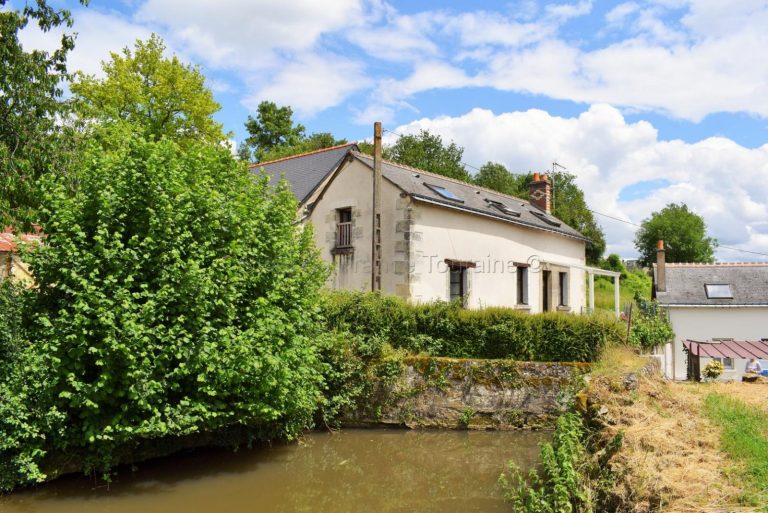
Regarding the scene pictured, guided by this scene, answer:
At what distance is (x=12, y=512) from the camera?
23.6ft

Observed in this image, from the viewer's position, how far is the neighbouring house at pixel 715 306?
71.2 feet

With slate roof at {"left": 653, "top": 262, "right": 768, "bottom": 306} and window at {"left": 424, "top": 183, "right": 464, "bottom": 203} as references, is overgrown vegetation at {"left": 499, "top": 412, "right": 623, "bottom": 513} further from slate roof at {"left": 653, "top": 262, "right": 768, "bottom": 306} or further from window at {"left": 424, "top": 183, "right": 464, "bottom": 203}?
slate roof at {"left": 653, "top": 262, "right": 768, "bottom": 306}

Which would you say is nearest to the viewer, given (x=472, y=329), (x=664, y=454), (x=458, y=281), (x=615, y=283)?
(x=664, y=454)

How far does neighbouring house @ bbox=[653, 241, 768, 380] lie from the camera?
71.2ft

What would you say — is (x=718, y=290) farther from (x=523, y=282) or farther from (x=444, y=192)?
(x=444, y=192)

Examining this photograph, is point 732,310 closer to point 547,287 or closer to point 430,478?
point 547,287

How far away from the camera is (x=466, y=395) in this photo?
12258 millimetres

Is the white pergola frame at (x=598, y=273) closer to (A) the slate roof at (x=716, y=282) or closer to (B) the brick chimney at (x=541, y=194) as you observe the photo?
(A) the slate roof at (x=716, y=282)

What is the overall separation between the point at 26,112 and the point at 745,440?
478 inches

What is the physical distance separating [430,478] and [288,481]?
7.08 feet

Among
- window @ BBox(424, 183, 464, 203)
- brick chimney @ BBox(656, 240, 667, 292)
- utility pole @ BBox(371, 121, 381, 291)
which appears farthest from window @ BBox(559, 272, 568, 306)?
utility pole @ BBox(371, 121, 381, 291)

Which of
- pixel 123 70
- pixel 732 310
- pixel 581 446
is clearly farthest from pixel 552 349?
pixel 123 70

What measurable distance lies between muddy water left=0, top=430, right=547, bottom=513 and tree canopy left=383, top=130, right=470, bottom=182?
27.7m

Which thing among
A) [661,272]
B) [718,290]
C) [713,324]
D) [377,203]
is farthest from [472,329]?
[718,290]
